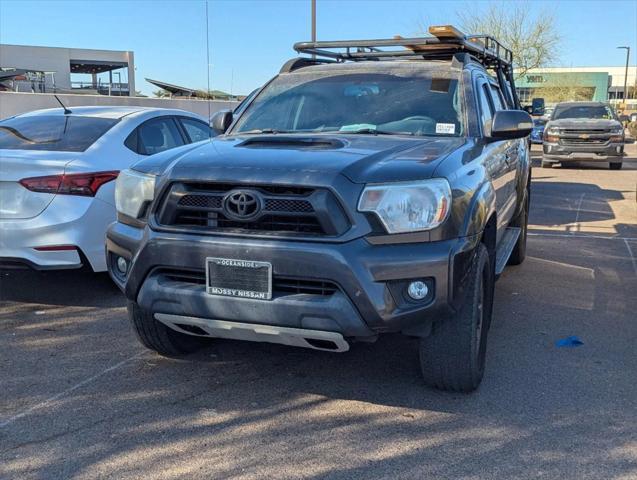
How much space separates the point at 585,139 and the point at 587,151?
0.33m

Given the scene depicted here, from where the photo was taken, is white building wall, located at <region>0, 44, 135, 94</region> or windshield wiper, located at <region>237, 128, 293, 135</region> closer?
windshield wiper, located at <region>237, 128, 293, 135</region>

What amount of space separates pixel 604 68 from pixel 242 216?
360 ft

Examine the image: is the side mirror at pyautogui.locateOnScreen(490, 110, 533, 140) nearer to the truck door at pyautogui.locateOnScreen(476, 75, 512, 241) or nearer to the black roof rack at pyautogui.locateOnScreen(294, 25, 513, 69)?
the truck door at pyautogui.locateOnScreen(476, 75, 512, 241)

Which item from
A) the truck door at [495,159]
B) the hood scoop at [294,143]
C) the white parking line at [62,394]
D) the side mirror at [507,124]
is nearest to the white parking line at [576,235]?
the truck door at [495,159]

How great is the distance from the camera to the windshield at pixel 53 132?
5.51 meters

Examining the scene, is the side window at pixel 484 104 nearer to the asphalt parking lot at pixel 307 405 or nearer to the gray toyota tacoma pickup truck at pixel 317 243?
the gray toyota tacoma pickup truck at pixel 317 243

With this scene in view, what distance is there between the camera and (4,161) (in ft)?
16.5

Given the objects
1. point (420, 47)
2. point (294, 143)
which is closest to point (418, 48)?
point (420, 47)

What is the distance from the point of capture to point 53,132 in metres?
5.76

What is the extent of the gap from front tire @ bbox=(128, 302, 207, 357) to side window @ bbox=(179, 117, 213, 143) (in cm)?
307

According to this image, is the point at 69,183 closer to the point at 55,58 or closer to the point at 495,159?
the point at 495,159

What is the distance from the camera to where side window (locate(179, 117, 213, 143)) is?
273 inches

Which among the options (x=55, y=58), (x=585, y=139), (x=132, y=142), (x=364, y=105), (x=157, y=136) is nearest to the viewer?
(x=364, y=105)

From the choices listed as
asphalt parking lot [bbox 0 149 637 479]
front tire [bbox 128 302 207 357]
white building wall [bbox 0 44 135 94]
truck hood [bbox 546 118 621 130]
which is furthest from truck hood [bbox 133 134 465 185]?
white building wall [bbox 0 44 135 94]
